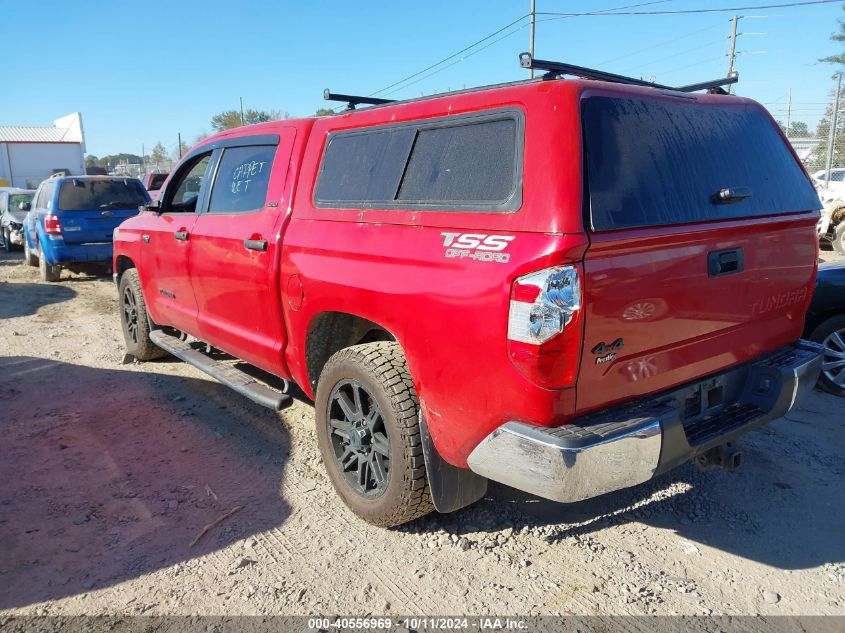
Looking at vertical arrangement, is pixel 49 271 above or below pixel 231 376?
below

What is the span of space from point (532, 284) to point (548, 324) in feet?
0.51

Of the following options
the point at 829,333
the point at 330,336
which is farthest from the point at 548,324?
the point at 829,333

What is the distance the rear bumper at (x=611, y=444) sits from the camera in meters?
2.35

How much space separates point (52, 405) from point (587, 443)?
4.47 m

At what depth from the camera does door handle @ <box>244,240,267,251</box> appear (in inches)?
148

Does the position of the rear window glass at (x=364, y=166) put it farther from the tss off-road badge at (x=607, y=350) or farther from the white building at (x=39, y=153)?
the white building at (x=39, y=153)

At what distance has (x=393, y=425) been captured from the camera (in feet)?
9.84

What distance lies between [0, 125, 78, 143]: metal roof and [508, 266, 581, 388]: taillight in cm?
5064

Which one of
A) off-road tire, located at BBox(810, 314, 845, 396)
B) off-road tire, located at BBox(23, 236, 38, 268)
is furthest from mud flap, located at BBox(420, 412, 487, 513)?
off-road tire, located at BBox(23, 236, 38, 268)

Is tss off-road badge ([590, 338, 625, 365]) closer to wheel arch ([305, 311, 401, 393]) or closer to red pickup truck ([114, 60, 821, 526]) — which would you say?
red pickup truck ([114, 60, 821, 526])

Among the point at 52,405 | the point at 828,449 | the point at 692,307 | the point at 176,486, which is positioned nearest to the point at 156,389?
the point at 52,405

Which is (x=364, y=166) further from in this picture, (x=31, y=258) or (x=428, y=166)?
(x=31, y=258)

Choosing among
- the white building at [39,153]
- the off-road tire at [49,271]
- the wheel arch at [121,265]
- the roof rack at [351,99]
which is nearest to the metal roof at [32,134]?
the white building at [39,153]

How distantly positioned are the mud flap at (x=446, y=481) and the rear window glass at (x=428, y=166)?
3.37 ft
